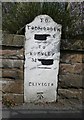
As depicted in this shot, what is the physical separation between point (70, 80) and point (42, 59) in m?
0.56

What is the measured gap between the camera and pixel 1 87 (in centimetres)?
500

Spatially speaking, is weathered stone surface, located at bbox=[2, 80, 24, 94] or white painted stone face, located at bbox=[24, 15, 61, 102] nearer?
white painted stone face, located at bbox=[24, 15, 61, 102]

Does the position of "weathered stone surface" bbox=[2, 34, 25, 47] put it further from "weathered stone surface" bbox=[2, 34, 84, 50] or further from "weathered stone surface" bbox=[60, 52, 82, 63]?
"weathered stone surface" bbox=[60, 52, 82, 63]

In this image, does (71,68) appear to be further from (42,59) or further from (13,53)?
(13,53)

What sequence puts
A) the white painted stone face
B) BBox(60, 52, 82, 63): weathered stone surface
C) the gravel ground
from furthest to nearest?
BBox(60, 52, 82, 63): weathered stone surface, the white painted stone face, the gravel ground

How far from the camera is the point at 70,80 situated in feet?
16.6

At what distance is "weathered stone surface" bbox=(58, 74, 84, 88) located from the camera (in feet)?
16.5

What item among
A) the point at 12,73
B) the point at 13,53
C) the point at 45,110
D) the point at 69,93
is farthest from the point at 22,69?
the point at 69,93

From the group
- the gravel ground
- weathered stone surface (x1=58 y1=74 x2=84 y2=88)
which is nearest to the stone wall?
weathered stone surface (x1=58 y1=74 x2=84 y2=88)

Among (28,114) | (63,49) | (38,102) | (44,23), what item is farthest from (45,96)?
(44,23)

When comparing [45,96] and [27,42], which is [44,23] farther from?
[45,96]

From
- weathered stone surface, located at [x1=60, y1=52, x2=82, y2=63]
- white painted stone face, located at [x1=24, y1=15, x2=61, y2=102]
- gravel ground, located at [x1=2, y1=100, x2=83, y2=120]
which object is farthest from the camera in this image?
weathered stone surface, located at [x1=60, y1=52, x2=82, y2=63]

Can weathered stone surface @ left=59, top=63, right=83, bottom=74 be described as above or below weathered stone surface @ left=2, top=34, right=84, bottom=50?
below

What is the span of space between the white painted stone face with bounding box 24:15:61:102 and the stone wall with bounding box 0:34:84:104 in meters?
0.08
